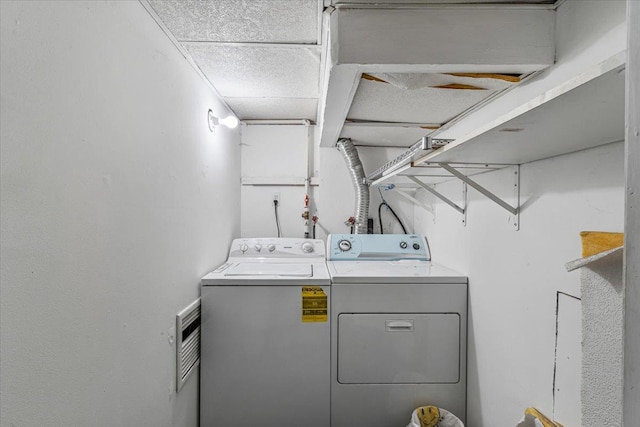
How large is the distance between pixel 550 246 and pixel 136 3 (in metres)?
1.77

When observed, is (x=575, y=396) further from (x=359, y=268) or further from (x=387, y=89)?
(x=387, y=89)

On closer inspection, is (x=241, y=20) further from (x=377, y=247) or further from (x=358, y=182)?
(x=377, y=247)

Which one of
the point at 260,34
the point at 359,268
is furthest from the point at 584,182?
the point at 260,34

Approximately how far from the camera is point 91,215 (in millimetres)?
879

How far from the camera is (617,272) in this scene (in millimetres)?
737

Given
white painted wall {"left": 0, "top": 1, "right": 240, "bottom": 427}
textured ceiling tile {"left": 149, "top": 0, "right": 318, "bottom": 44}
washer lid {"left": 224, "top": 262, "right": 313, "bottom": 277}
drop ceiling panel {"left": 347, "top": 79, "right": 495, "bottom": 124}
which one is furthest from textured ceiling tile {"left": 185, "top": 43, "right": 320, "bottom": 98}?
washer lid {"left": 224, "top": 262, "right": 313, "bottom": 277}

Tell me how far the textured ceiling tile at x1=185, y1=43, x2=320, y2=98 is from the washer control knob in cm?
113

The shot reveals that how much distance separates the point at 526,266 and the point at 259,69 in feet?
5.54

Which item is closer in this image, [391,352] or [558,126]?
A: [558,126]

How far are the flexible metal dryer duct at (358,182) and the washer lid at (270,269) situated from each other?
2.04 ft

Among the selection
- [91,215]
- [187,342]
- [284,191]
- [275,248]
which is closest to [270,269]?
[275,248]

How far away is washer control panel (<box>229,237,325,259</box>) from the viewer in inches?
93.7

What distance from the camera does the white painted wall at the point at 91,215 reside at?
66 centimetres

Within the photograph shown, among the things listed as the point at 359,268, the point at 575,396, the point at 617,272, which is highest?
the point at 617,272
